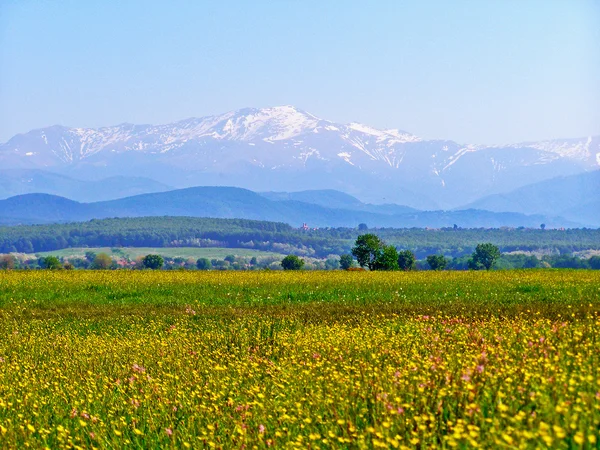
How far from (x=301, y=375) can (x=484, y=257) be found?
451ft

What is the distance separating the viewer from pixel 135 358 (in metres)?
18.6

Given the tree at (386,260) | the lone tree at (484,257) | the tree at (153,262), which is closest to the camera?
the tree at (386,260)

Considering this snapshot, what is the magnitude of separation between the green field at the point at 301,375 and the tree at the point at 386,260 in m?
51.2

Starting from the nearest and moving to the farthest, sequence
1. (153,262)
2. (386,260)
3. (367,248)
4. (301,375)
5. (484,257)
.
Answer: (301,375), (367,248), (386,260), (153,262), (484,257)

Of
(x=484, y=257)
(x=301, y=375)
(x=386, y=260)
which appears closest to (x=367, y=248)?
(x=386, y=260)

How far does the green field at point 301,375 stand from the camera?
956 cm

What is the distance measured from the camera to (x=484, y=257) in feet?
482

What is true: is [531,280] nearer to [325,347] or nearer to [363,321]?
[363,321]

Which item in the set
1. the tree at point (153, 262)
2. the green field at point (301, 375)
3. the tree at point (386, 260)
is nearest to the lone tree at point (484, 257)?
the tree at point (153, 262)

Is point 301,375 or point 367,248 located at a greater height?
point 367,248

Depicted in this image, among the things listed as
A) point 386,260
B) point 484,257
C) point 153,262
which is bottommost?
point 153,262

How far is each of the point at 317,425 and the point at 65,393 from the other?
20.6 feet

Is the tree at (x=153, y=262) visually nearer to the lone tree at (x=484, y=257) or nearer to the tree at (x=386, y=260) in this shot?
the lone tree at (x=484, y=257)

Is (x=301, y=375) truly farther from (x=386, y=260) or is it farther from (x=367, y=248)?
(x=386, y=260)
